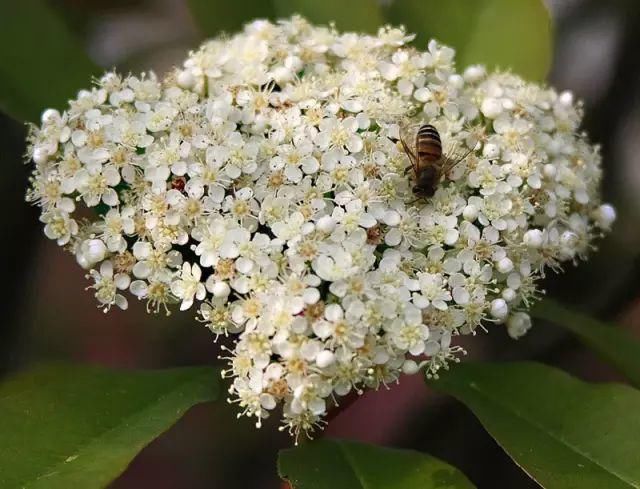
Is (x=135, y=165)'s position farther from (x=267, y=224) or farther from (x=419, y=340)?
(x=419, y=340)

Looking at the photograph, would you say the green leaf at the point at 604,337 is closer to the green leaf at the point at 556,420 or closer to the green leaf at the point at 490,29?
the green leaf at the point at 556,420

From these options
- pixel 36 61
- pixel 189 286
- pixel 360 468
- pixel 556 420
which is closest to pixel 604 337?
pixel 556 420

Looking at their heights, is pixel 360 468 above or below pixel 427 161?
below

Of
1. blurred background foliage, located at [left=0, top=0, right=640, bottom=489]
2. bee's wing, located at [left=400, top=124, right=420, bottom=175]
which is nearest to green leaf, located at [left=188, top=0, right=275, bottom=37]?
blurred background foliage, located at [left=0, top=0, right=640, bottom=489]

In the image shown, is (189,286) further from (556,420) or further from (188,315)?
(188,315)

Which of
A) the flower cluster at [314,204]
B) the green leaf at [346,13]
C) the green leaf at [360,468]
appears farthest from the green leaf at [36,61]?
the green leaf at [360,468]

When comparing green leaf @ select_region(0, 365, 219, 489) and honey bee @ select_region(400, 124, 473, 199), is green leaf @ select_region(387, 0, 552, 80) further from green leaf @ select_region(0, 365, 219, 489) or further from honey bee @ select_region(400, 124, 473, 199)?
green leaf @ select_region(0, 365, 219, 489)

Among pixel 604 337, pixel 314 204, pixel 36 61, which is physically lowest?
pixel 604 337
